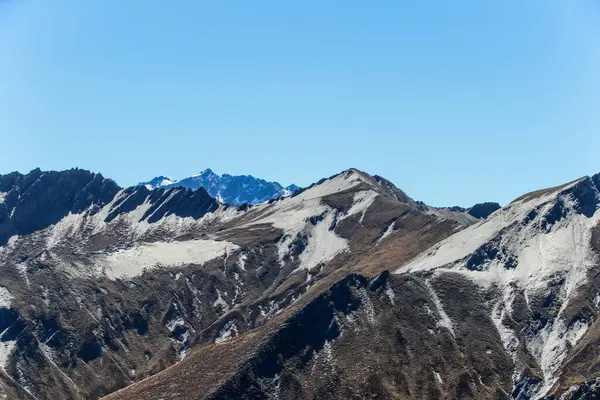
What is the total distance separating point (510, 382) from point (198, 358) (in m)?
86.3

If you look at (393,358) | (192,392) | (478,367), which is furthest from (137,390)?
(478,367)

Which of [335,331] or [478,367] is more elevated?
[335,331]

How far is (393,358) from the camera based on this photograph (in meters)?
195

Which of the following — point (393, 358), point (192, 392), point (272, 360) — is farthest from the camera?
point (393, 358)

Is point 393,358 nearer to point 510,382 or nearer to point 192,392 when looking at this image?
point 510,382

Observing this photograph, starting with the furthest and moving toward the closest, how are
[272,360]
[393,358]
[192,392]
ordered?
[393,358] → [272,360] → [192,392]

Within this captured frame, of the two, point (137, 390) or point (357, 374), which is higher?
point (137, 390)

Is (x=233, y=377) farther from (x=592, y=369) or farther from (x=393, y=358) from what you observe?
(x=592, y=369)

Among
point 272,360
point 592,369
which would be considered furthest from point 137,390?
point 592,369

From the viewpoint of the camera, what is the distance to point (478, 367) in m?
200

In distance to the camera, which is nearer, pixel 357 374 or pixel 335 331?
pixel 357 374

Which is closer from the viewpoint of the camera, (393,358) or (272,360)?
(272,360)

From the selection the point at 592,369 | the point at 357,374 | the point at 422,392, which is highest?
the point at 357,374

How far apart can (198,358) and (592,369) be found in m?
105
